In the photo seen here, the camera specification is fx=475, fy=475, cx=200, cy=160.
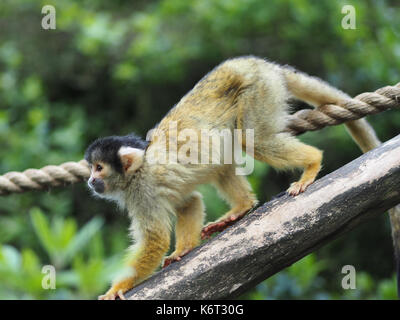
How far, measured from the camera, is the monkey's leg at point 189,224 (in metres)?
3.49

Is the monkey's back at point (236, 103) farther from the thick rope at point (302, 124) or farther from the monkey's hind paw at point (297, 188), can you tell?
the monkey's hind paw at point (297, 188)

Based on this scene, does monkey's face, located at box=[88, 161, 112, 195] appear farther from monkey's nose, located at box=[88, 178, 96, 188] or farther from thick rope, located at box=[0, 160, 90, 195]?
thick rope, located at box=[0, 160, 90, 195]

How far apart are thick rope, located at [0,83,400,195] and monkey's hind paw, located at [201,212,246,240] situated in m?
0.82

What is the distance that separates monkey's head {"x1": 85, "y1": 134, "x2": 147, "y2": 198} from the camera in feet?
11.3

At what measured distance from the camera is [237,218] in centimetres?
356

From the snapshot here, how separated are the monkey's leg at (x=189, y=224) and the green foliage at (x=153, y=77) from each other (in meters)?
1.56

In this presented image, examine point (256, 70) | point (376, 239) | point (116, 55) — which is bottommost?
point (376, 239)

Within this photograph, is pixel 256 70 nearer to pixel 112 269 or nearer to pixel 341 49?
pixel 112 269

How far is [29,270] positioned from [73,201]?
4.61 m

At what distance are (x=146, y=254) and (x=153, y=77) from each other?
401 cm

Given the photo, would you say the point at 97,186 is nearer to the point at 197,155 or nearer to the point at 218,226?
the point at 197,155

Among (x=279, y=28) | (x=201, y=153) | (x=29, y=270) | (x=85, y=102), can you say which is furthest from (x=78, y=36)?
(x=29, y=270)

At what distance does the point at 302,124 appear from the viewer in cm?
365

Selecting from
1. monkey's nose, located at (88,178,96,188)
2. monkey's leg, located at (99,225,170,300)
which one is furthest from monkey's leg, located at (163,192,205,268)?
monkey's nose, located at (88,178,96,188)
